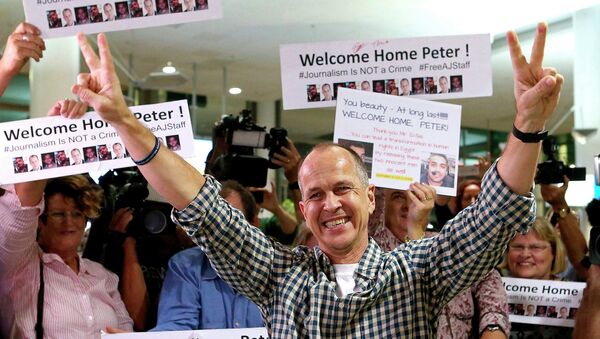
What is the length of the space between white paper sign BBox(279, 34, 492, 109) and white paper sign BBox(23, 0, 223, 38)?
43 centimetres

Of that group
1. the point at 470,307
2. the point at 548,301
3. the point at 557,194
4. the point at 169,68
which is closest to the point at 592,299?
the point at 548,301

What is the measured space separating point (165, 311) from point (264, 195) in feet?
4.03

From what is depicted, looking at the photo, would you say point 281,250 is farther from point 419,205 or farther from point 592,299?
point 592,299

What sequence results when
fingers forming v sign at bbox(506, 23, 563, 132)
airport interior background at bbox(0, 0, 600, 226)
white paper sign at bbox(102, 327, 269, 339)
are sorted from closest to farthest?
fingers forming v sign at bbox(506, 23, 563, 132) → white paper sign at bbox(102, 327, 269, 339) → airport interior background at bbox(0, 0, 600, 226)

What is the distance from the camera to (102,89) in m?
1.35

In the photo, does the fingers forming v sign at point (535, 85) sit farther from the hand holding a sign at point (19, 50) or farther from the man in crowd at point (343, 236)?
the hand holding a sign at point (19, 50)

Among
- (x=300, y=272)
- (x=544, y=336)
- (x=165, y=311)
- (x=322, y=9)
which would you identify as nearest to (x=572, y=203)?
(x=322, y=9)

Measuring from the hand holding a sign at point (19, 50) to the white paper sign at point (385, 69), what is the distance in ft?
2.60

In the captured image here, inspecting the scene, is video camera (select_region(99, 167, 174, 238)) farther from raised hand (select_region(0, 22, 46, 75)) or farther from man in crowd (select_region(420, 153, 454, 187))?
man in crowd (select_region(420, 153, 454, 187))

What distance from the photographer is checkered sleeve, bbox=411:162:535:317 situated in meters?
1.34

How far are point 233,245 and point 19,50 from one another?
37.7 inches

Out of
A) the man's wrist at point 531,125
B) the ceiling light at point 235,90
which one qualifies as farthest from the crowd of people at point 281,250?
the ceiling light at point 235,90

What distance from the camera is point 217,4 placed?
199 centimetres

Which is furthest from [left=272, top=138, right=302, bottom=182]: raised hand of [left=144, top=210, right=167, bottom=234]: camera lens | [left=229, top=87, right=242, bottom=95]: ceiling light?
[left=229, top=87, right=242, bottom=95]: ceiling light
